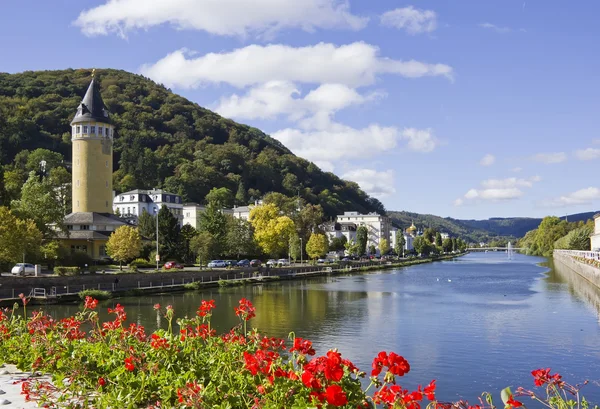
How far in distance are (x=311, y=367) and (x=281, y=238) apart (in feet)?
240

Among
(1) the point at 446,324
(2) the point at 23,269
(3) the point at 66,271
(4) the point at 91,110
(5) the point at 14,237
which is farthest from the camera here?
(4) the point at 91,110

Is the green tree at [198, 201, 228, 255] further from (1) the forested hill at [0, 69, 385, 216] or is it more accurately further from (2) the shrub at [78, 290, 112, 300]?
(1) the forested hill at [0, 69, 385, 216]

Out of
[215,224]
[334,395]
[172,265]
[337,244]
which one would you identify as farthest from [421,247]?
[334,395]

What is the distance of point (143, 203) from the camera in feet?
329

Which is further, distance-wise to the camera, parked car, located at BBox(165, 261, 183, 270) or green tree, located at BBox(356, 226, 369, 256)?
green tree, located at BBox(356, 226, 369, 256)

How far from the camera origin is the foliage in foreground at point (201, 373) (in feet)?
18.3

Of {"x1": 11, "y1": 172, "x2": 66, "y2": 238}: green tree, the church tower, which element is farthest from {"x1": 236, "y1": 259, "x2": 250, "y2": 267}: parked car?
{"x1": 11, "y1": 172, "x2": 66, "y2": 238}: green tree

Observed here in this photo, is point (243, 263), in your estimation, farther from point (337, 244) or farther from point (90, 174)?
point (337, 244)

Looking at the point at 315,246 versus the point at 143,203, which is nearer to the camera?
the point at 315,246

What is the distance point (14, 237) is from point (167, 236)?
2357 cm

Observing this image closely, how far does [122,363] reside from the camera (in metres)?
9.20

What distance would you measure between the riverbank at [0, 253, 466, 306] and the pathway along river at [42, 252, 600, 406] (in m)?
1.87

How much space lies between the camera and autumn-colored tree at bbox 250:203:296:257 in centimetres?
7725

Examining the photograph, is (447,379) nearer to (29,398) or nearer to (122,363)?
(122,363)
